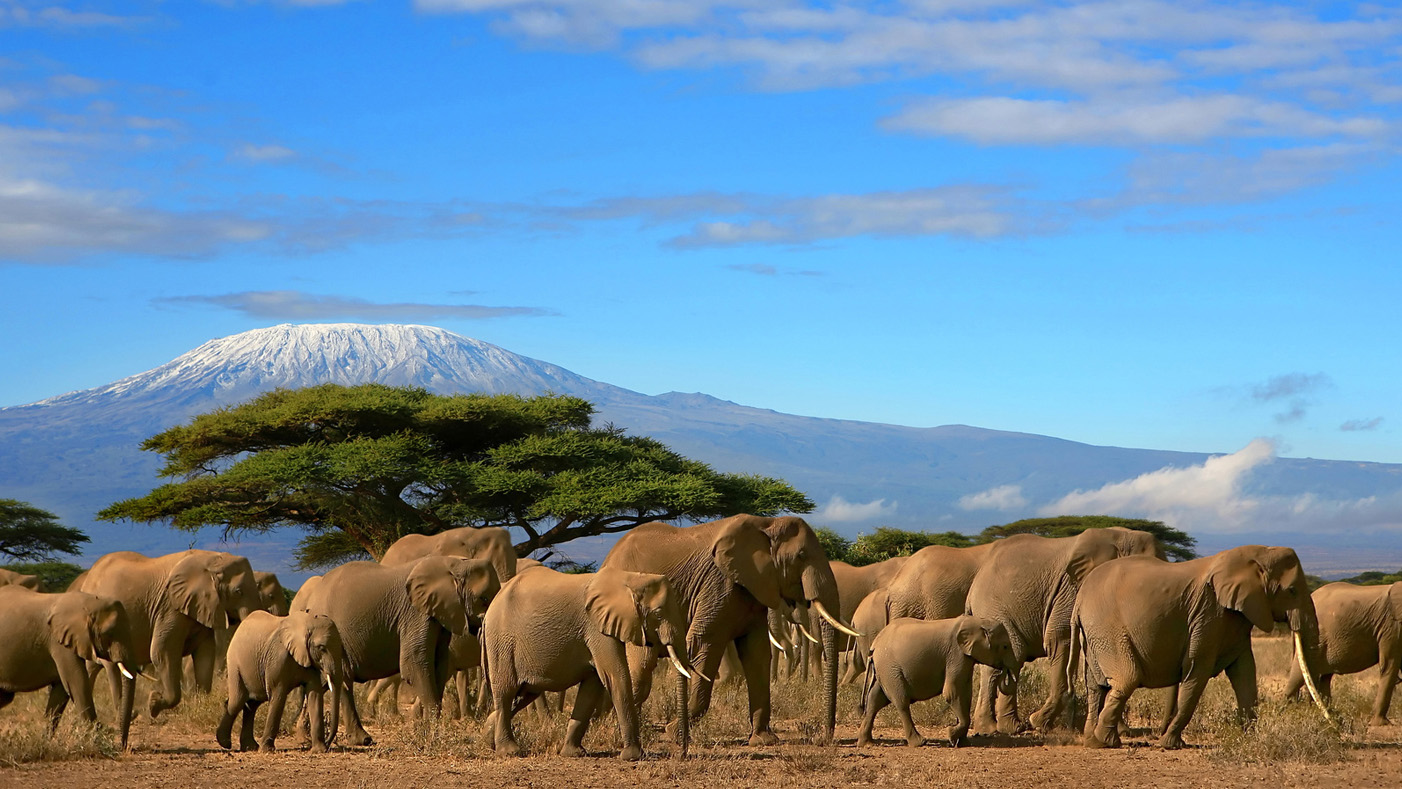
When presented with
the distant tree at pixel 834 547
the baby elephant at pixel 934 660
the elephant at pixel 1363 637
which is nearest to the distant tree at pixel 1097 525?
the distant tree at pixel 834 547

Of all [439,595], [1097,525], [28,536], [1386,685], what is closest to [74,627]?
[439,595]

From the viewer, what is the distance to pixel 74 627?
13.9m

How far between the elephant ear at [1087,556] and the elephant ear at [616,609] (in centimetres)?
528

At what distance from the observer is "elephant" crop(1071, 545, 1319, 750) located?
45.4 feet

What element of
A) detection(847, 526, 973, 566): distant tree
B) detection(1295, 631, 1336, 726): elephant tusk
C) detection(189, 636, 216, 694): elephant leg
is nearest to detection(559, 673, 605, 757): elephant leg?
detection(189, 636, 216, 694): elephant leg

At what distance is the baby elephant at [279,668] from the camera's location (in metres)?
13.9

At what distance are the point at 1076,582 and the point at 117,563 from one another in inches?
426

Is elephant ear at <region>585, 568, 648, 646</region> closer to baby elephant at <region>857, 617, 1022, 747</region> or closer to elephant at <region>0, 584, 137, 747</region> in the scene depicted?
baby elephant at <region>857, 617, 1022, 747</region>

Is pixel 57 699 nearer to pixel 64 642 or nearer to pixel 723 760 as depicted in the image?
pixel 64 642

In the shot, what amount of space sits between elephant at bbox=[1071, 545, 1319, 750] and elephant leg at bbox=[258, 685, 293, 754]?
7.35 m

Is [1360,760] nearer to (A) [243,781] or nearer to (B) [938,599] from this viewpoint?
(B) [938,599]

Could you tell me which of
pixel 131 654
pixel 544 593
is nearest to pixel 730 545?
pixel 544 593

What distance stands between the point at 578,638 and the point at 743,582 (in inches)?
76.0

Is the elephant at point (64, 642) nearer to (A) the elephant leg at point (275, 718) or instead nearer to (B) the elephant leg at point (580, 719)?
(A) the elephant leg at point (275, 718)
